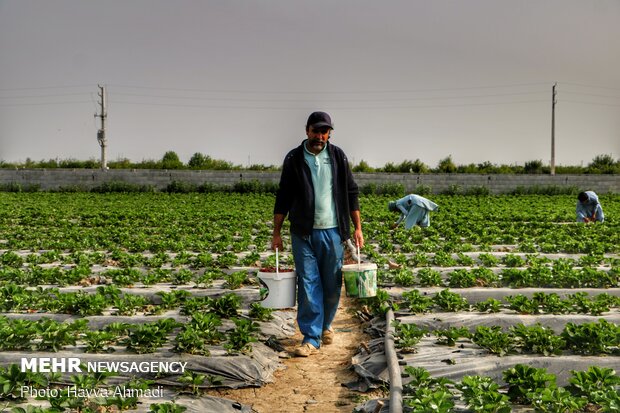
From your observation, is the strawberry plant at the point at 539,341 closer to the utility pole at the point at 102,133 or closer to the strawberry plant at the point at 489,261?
the strawberry plant at the point at 489,261

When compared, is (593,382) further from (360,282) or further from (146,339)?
(146,339)

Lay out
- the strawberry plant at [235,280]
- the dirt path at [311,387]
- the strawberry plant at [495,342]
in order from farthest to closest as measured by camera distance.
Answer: the strawberry plant at [235,280]
the strawberry plant at [495,342]
the dirt path at [311,387]

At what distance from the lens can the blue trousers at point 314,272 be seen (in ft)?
19.1

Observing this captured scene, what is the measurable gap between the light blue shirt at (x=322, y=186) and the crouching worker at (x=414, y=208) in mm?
9739

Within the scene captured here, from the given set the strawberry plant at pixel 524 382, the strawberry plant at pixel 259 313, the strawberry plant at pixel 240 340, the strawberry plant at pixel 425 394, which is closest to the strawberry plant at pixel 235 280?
the strawberry plant at pixel 259 313

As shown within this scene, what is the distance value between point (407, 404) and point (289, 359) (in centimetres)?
200

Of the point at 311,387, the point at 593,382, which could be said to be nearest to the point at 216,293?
the point at 311,387

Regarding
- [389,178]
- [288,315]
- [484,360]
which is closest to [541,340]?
[484,360]

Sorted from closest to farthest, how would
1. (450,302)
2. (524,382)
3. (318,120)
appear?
1. (524,382)
2. (318,120)
3. (450,302)

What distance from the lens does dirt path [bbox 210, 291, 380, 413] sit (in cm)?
471

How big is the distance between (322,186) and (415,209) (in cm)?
1011

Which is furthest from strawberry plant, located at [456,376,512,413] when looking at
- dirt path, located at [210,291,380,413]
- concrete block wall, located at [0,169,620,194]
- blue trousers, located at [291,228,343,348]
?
concrete block wall, located at [0,169,620,194]

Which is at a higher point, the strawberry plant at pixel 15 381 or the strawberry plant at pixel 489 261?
the strawberry plant at pixel 489 261

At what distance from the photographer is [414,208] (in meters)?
15.7
